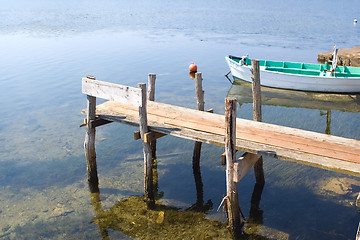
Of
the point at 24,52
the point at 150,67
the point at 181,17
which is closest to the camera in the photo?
the point at 150,67

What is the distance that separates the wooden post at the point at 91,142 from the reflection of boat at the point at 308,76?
43.1 ft

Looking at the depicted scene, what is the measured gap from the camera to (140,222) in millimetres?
9164

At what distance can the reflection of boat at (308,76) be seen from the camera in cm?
1942

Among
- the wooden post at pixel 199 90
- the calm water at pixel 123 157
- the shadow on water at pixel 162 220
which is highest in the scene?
the wooden post at pixel 199 90

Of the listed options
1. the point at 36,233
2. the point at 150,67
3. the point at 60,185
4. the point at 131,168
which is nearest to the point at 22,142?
the point at 60,185

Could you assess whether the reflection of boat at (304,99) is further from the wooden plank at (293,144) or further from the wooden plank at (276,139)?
the wooden plank at (293,144)

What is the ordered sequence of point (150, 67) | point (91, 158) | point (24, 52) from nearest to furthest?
point (91, 158) < point (150, 67) < point (24, 52)

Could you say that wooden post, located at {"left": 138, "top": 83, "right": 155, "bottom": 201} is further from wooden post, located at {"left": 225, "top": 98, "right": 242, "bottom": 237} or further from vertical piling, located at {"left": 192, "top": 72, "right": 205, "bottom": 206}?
wooden post, located at {"left": 225, "top": 98, "right": 242, "bottom": 237}

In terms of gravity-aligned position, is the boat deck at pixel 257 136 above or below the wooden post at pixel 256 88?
below

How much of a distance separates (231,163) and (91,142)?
4404mm

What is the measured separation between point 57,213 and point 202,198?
3.97m

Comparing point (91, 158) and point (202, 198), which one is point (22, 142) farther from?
point (202, 198)

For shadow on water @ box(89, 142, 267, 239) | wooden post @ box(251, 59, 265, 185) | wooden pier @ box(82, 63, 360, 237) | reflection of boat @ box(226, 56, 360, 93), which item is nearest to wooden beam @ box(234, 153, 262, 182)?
wooden pier @ box(82, 63, 360, 237)

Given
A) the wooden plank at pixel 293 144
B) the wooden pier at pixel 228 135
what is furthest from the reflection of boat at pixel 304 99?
the wooden plank at pixel 293 144
